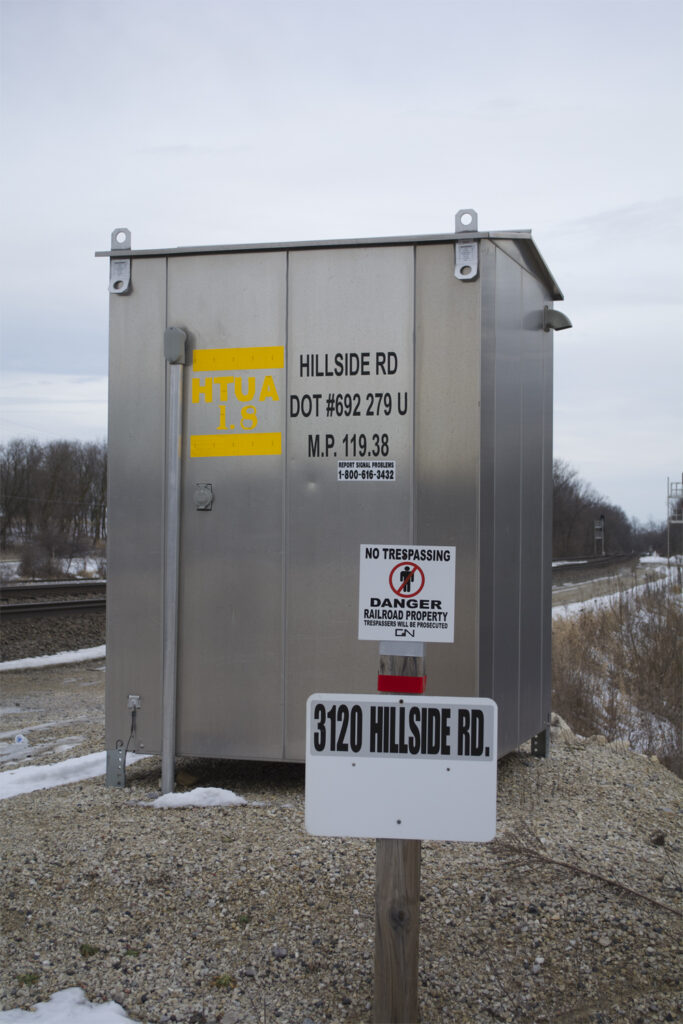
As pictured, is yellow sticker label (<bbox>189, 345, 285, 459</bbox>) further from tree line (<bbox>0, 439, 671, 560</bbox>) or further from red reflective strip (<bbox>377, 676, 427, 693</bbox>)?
tree line (<bbox>0, 439, 671, 560</bbox>)

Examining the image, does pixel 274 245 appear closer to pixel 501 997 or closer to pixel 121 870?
pixel 121 870

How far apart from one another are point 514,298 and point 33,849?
183 inches

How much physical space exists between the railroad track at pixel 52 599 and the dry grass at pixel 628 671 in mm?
9127

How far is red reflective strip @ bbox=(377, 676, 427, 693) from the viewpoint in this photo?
3.05 metres

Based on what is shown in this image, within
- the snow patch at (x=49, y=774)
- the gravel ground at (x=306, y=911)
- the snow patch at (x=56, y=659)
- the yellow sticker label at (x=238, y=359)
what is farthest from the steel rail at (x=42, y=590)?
the gravel ground at (x=306, y=911)

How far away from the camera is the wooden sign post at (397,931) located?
115 inches

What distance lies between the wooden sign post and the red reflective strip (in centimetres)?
48

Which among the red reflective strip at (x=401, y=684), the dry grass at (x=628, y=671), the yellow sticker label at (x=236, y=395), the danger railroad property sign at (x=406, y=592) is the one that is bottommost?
the dry grass at (x=628, y=671)

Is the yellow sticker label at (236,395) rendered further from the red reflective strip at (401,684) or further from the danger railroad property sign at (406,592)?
the red reflective strip at (401,684)

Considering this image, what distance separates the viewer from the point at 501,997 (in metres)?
3.51

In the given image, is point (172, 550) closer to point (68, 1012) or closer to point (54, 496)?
point (68, 1012)

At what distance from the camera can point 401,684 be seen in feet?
10.0

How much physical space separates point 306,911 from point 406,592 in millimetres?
1913

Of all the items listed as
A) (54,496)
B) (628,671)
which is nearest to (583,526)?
(54,496)
